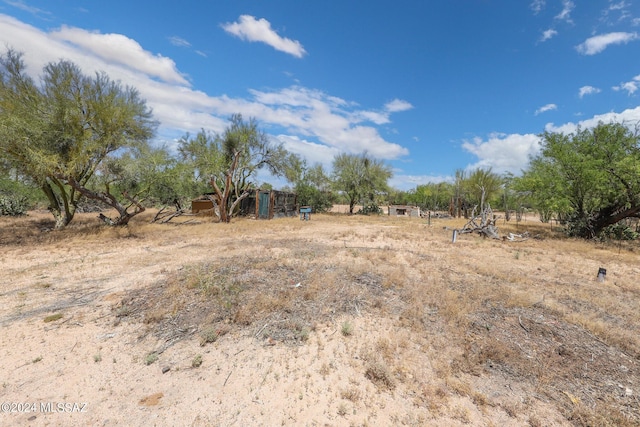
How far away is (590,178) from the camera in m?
12.7

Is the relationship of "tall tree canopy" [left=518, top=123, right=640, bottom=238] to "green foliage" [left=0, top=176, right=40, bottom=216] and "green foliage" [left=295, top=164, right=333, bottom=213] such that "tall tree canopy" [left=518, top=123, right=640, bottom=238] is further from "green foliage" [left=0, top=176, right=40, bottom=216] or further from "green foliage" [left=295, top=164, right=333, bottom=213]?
"green foliage" [left=0, top=176, right=40, bottom=216]

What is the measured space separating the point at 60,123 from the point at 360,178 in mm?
24740

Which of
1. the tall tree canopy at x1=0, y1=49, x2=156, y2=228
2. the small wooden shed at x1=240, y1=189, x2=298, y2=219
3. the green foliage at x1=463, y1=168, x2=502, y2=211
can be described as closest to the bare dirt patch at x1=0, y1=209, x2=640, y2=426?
the tall tree canopy at x1=0, y1=49, x2=156, y2=228

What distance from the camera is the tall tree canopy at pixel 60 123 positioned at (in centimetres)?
926

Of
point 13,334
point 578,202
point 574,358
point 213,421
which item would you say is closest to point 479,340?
point 574,358

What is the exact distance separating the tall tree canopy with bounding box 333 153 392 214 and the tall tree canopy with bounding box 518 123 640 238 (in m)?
15.8

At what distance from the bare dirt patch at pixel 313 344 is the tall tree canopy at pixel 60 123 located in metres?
4.51

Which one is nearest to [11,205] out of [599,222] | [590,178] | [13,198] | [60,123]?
[13,198]

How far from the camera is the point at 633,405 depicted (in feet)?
9.21

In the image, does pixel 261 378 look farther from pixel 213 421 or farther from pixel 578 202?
→ pixel 578 202

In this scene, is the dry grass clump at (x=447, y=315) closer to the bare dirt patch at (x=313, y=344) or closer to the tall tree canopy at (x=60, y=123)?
the bare dirt patch at (x=313, y=344)

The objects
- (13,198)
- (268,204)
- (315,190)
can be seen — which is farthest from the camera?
(315,190)

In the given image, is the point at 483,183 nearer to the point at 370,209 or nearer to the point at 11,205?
the point at 370,209

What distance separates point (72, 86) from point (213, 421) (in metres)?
14.3
